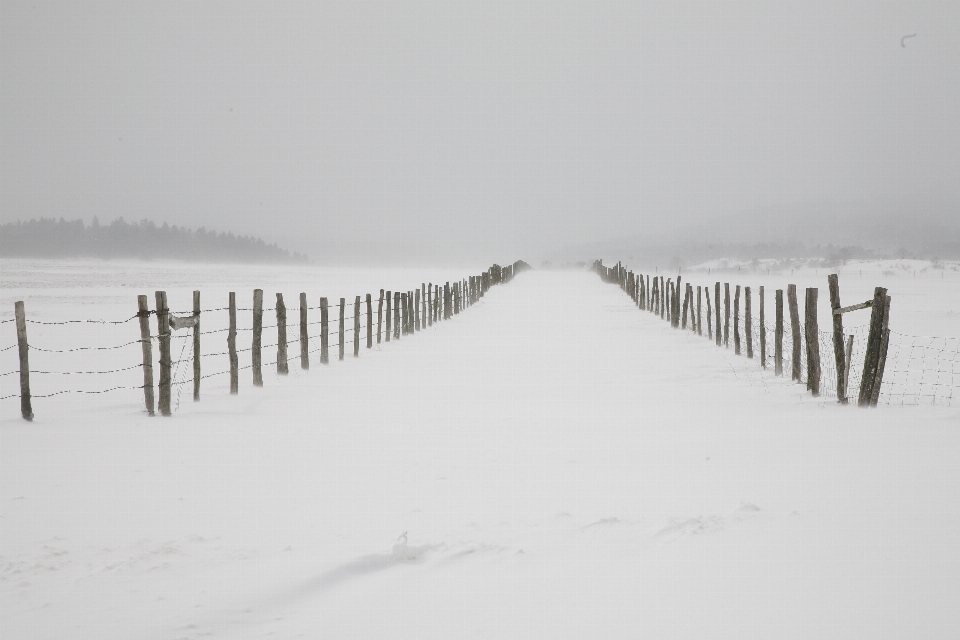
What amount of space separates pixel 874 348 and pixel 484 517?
233 inches

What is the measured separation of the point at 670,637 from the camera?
12.0 ft

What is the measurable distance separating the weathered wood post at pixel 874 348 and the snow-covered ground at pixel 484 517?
251 millimetres

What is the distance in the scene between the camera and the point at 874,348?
8.73 m

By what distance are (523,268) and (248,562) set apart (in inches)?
3603

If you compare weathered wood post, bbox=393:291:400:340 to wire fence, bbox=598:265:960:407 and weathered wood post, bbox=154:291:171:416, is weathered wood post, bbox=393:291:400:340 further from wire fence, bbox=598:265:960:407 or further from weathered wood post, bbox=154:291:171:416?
weathered wood post, bbox=154:291:171:416

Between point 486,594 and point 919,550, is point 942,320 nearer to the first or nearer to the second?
point 919,550

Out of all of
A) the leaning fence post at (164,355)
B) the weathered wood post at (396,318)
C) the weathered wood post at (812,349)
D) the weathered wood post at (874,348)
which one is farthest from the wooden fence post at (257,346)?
the weathered wood post at (874,348)

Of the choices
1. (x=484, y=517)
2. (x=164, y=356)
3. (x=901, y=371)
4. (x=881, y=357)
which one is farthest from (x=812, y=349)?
(x=164, y=356)

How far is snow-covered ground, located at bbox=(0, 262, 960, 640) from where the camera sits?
3.94 metres

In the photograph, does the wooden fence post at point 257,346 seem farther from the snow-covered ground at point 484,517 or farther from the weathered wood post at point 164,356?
the weathered wood post at point 164,356

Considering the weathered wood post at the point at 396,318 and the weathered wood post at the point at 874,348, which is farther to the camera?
the weathered wood post at the point at 396,318

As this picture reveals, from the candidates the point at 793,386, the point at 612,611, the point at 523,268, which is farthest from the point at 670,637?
the point at 523,268

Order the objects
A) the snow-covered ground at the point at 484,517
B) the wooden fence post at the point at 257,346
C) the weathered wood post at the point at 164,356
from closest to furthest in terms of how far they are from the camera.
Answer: the snow-covered ground at the point at 484,517, the weathered wood post at the point at 164,356, the wooden fence post at the point at 257,346

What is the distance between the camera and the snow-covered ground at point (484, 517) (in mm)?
3941
